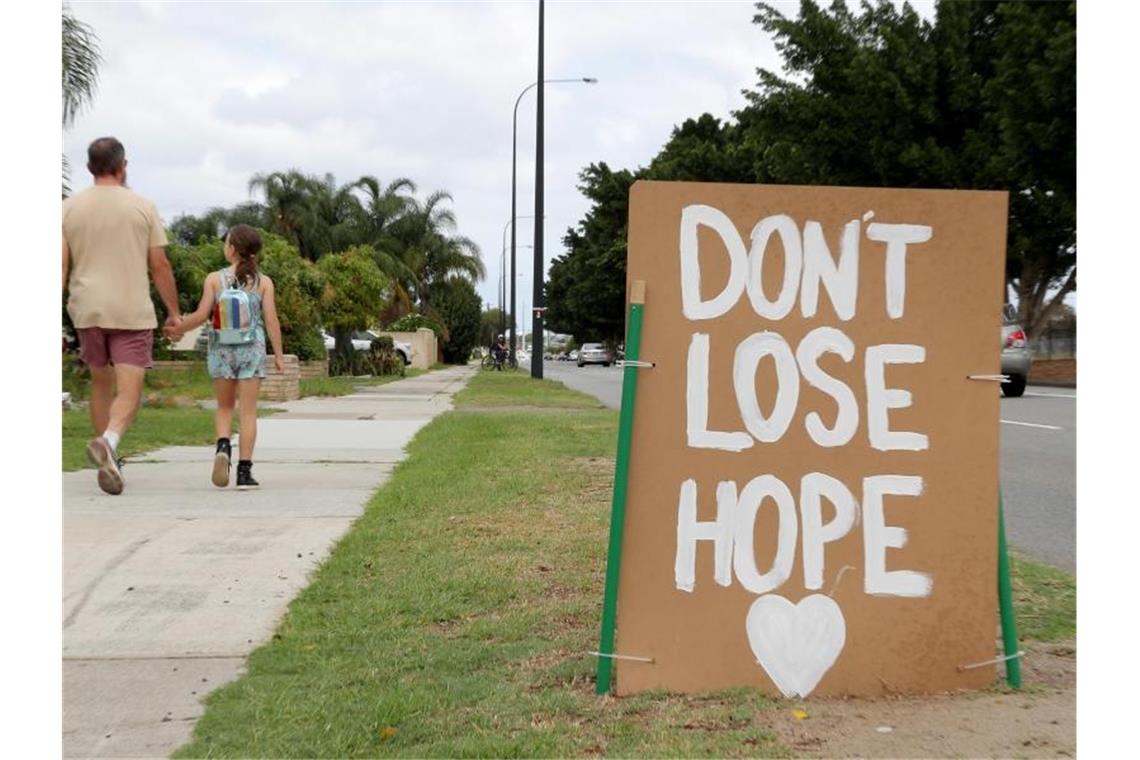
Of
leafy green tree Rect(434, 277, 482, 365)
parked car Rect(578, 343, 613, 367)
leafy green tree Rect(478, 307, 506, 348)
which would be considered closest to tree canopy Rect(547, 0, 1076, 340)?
leafy green tree Rect(434, 277, 482, 365)

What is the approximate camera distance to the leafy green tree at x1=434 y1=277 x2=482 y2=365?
6078cm

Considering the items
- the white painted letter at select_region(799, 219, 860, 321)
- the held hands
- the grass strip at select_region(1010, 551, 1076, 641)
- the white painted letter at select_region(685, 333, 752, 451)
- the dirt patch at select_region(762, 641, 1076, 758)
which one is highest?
the white painted letter at select_region(799, 219, 860, 321)

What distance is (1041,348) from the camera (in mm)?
38688

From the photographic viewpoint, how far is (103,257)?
683cm

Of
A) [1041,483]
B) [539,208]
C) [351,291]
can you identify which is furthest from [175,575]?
[351,291]

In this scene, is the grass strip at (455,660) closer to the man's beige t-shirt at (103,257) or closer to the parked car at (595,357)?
the man's beige t-shirt at (103,257)

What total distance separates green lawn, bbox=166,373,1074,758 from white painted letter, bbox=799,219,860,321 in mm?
1223

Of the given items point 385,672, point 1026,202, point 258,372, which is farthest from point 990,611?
point 1026,202

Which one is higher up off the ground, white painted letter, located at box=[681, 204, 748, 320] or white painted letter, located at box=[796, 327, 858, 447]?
white painted letter, located at box=[681, 204, 748, 320]

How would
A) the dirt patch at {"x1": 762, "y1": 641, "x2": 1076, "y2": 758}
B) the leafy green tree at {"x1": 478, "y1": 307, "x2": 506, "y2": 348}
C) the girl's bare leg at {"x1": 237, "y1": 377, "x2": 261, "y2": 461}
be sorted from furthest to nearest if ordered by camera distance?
the leafy green tree at {"x1": 478, "y1": 307, "x2": 506, "y2": 348} → the girl's bare leg at {"x1": 237, "y1": 377, "x2": 261, "y2": 461} → the dirt patch at {"x1": 762, "y1": 641, "x2": 1076, "y2": 758}

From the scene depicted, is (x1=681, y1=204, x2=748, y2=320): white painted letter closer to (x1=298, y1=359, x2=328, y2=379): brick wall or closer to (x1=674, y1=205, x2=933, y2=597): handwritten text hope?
(x1=674, y1=205, x2=933, y2=597): handwritten text hope

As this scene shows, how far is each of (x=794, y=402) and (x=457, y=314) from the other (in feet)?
189

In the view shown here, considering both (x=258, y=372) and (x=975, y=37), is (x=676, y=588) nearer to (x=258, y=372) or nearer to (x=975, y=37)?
(x=258, y=372)

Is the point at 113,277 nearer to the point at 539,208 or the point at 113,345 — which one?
the point at 113,345
